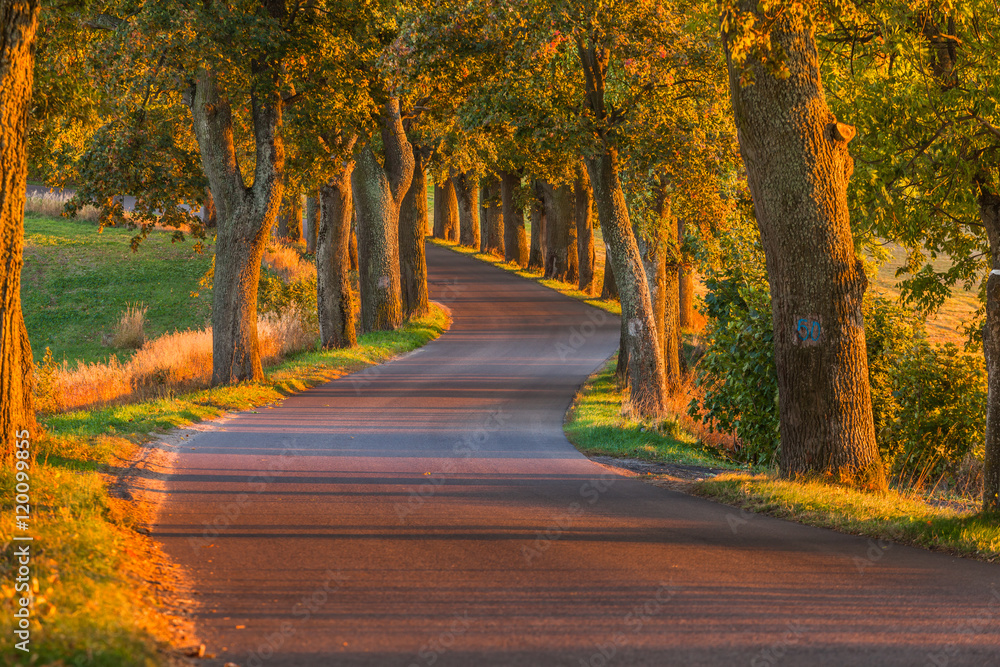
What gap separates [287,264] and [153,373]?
674 inches

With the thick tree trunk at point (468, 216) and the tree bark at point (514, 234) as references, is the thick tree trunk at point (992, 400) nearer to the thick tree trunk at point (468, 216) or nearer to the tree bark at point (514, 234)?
the tree bark at point (514, 234)

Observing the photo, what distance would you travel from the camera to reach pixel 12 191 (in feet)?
30.1

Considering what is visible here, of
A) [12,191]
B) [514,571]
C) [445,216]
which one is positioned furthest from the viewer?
[445,216]

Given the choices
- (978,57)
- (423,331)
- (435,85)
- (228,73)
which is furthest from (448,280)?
(978,57)

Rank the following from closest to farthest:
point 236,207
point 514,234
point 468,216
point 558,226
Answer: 1. point 236,207
2. point 558,226
3. point 514,234
4. point 468,216

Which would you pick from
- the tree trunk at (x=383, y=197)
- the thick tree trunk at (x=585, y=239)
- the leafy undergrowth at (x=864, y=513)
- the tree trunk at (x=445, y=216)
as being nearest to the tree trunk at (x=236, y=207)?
the tree trunk at (x=383, y=197)

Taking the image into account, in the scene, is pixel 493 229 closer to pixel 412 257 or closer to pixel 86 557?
pixel 412 257

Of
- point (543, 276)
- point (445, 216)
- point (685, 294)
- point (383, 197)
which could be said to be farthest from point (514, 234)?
point (383, 197)

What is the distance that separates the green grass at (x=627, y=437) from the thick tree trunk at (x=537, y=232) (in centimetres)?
2906

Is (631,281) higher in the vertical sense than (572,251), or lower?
lower

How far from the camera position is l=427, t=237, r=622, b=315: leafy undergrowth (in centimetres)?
3953

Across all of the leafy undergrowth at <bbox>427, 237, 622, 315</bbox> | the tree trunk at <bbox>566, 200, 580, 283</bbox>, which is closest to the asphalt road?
the leafy undergrowth at <bbox>427, 237, 622, 315</bbox>

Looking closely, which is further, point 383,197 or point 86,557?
point 383,197

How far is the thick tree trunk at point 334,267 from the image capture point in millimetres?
25984
